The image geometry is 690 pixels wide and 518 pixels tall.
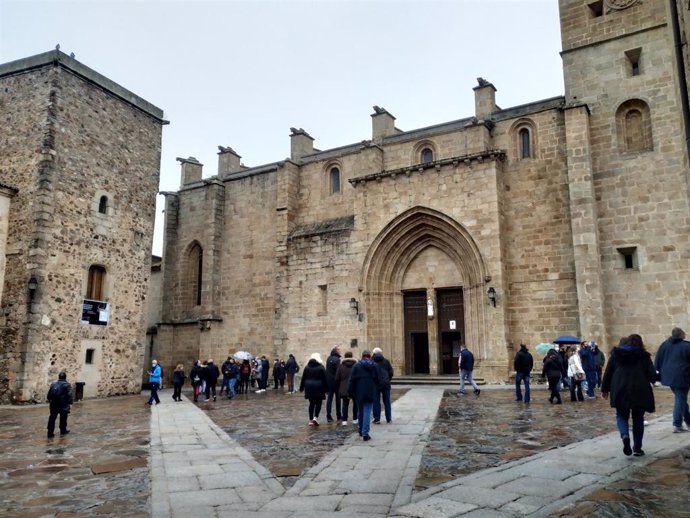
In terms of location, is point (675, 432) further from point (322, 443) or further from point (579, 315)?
point (579, 315)

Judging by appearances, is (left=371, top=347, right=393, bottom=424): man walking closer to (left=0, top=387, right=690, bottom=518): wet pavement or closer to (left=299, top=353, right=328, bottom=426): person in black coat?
(left=0, top=387, right=690, bottom=518): wet pavement

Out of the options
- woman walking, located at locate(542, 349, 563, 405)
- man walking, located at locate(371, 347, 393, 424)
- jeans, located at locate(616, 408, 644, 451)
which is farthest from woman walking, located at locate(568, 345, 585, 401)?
jeans, located at locate(616, 408, 644, 451)

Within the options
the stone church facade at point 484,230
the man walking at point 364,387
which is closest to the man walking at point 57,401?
the man walking at point 364,387

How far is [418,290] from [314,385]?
487 inches

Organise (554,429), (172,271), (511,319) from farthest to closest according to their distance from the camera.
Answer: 1. (172,271)
2. (511,319)
3. (554,429)

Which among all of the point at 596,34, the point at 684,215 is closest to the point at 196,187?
the point at 596,34

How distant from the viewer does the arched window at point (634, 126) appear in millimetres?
18797

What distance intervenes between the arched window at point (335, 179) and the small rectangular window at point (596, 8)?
11.5 metres

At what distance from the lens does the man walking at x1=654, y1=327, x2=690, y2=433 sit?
8445mm

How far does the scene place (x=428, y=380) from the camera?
20.0m

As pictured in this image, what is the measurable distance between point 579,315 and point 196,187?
19.0 meters

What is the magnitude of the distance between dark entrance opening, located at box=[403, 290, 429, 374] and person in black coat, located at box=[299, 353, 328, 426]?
11773 millimetres

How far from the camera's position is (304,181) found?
2591cm

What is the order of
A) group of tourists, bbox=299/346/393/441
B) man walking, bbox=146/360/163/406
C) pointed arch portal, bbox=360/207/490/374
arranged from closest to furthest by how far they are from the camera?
1. group of tourists, bbox=299/346/393/441
2. man walking, bbox=146/360/163/406
3. pointed arch portal, bbox=360/207/490/374
